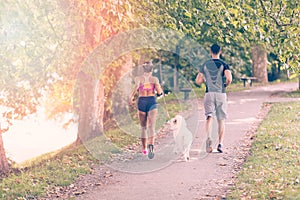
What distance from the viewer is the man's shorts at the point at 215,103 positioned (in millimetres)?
11555

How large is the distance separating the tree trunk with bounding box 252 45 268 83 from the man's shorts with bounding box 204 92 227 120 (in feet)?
78.6

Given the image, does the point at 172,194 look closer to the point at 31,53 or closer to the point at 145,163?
the point at 145,163

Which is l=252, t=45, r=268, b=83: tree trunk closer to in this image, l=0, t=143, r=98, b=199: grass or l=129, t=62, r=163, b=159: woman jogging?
l=0, t=143, r=98, b=199: grass

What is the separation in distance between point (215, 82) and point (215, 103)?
52 cm

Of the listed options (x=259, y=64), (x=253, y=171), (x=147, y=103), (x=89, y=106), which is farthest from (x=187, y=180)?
(x=259, y=64)

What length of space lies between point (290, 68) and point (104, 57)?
5712 mm

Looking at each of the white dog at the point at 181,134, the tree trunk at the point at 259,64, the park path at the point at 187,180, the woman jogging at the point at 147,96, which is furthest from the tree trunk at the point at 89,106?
the tree trunk at the point at 259,64

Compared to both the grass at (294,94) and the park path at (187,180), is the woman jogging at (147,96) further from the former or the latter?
the grass at (294,94)

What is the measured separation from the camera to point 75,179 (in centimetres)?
1099

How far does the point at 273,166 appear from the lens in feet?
35.5

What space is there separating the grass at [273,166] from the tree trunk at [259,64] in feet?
59.8

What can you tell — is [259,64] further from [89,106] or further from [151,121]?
[151,121]

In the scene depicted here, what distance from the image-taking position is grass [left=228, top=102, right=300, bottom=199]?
878 centimetres

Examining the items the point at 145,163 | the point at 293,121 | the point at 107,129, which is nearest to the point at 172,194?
the point at 145,163
